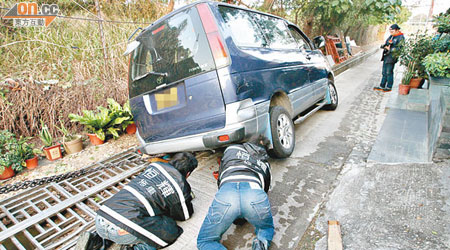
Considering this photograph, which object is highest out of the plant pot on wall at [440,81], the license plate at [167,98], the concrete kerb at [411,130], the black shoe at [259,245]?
the license plate at [167,98]

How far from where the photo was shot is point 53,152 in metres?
3.64

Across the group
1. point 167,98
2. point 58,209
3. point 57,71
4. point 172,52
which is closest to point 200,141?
point 167,98

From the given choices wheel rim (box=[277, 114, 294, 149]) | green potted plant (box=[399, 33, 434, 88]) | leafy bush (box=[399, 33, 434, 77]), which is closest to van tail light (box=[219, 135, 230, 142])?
wheel rim (box=[277, 114, 294, 149])

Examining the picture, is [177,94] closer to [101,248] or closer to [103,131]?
[101,248]

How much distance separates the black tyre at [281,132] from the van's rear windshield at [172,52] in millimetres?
970

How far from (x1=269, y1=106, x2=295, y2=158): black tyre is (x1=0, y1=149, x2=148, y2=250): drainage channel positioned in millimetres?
1768

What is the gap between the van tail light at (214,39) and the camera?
2164 millimetres

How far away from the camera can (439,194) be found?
2.09 m

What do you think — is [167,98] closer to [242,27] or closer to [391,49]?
[242,27]

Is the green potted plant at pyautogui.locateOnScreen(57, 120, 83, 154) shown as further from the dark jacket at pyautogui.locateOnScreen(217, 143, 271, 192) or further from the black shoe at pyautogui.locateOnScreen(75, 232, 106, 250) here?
the dark jacket at pyautogui.locateOnScreen(217, 143, 271, 192)

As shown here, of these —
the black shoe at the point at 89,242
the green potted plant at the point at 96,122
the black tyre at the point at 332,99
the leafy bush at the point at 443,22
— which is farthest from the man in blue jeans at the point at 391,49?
the black shoe at the point at 89,242

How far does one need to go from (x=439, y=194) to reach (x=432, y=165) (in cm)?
52

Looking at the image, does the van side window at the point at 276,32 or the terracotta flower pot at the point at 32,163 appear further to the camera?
the terracotta flower pot at the point at 32,163

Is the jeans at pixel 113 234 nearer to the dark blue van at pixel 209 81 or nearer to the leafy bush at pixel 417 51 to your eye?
the dark blue van at pixel 209 81
